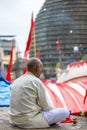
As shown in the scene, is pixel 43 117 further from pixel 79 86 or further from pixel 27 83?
pixel 79 86

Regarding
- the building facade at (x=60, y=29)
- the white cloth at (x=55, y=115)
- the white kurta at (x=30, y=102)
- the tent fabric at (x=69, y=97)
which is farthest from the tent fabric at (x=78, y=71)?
the building facade at (x=60, y=29)

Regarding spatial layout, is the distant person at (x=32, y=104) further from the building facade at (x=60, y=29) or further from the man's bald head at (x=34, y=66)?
the building facade at (x=60, y=29)

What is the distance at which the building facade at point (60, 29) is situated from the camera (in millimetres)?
50094

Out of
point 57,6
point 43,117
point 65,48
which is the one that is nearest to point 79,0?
point 57,6

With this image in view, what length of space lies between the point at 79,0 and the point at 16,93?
48657 millimetres

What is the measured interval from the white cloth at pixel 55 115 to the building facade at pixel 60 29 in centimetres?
4527

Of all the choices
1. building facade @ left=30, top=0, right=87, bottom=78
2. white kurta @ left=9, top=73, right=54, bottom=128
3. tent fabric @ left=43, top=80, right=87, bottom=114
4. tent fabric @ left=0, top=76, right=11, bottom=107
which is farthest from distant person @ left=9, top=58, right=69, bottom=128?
building facade @ left=30, top=0, right=87, bottom=78

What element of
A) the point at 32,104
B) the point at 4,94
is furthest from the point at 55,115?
the point at 4,94

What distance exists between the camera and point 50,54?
50094 mm

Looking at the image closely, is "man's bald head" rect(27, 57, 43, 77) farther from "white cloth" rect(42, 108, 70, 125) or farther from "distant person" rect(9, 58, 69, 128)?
"white cloth" rect(42, 108, 70, 125)

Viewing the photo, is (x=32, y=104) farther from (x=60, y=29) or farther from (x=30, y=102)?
(x=60, y=29)

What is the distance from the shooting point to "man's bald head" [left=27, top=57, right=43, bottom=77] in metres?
3.97

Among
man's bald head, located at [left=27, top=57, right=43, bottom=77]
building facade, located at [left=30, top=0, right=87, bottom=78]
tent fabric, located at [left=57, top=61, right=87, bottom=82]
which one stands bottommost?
tent fabric, located at [left=57, top=61, right=87, bottom=82]

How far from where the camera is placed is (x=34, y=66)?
399 centimetres
